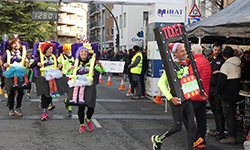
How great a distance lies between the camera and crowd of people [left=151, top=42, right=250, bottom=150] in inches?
237

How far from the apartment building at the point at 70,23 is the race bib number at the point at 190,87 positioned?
79.2 metres

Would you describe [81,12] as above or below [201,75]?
above

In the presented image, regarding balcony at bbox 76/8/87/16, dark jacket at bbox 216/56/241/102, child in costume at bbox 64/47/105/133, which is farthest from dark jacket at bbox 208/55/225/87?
balcony at bbox 76/8/87/16

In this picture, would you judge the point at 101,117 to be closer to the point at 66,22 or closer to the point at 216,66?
the point at 216,66

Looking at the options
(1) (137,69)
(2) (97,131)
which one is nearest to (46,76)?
(2) (97,131)

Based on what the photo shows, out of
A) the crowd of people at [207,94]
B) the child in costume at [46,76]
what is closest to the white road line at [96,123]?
the child in costume at [46,76]

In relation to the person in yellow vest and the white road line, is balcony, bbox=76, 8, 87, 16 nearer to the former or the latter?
the person in yellow vest

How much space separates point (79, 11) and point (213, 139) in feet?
291

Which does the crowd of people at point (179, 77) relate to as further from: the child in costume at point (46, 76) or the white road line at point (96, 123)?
the white road line at point (96, 123)

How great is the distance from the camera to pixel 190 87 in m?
6.04

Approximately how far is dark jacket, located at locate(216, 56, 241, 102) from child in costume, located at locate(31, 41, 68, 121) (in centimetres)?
453

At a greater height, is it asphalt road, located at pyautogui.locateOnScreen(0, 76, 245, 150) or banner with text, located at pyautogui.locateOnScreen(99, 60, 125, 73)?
banner with text, located at pyautogui.locateOnScreen(99, 60, 125, 73)

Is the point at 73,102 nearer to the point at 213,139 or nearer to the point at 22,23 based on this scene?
the point at 213,139

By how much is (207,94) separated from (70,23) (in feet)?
274
